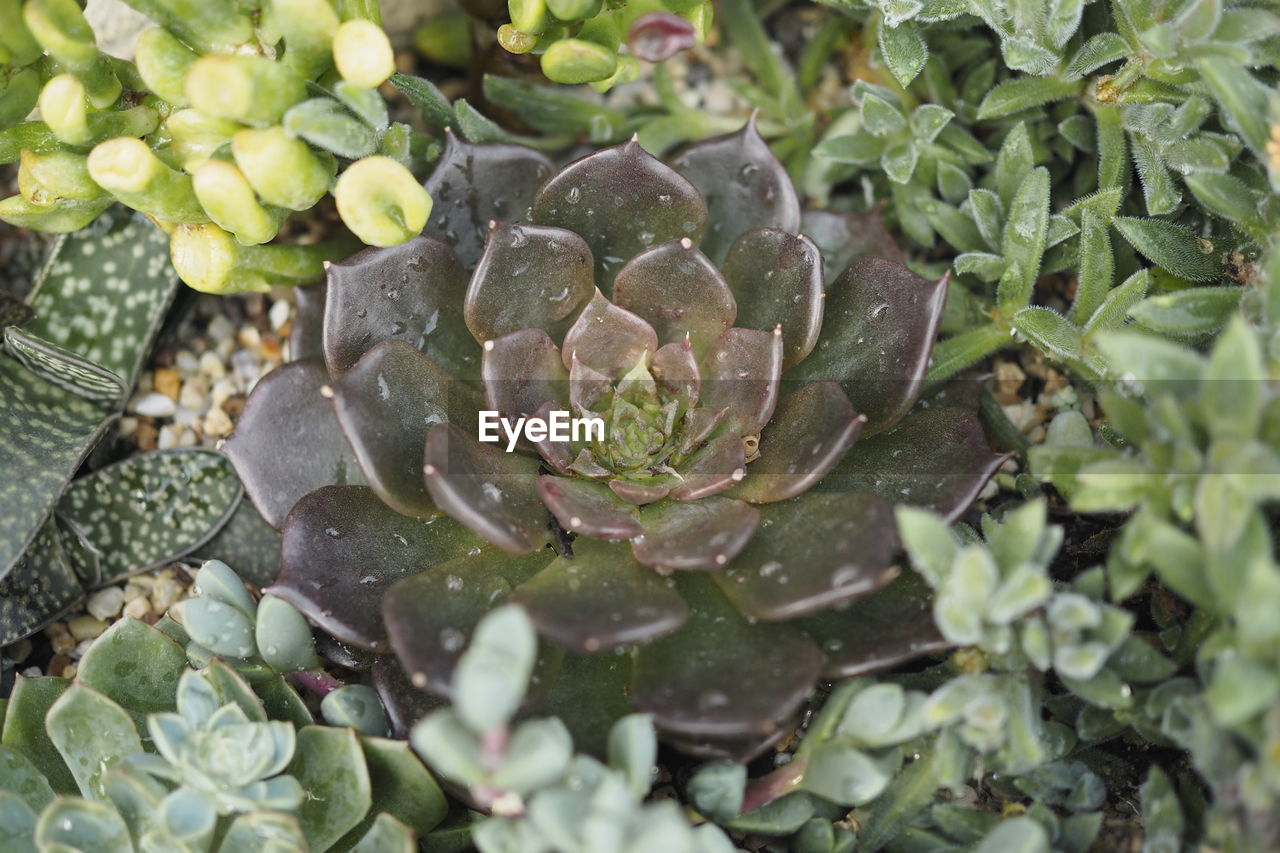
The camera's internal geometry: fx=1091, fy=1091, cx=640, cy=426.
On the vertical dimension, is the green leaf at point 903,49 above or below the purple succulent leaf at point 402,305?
above

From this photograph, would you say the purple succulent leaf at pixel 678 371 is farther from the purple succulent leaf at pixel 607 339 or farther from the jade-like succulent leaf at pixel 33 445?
the jade-like succulent leaf at pixel 33 445

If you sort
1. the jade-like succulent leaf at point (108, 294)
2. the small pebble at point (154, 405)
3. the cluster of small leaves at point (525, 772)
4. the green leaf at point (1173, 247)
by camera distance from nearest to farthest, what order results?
the cluster of small leaves at point (525, 772) → the green leaf at point (1173, 247) → the jade-like succulent leaf at point (108, 294) → the small pebble at point (154, 405)

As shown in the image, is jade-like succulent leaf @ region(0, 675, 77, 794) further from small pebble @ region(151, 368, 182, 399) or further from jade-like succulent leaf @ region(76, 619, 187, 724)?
small pebble @ region(151, 368, 182, 399)

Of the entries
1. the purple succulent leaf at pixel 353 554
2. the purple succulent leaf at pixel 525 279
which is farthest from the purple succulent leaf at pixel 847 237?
the purple succulent leaf at pixel 353 554

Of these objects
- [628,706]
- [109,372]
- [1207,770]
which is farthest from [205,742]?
[1207,770]

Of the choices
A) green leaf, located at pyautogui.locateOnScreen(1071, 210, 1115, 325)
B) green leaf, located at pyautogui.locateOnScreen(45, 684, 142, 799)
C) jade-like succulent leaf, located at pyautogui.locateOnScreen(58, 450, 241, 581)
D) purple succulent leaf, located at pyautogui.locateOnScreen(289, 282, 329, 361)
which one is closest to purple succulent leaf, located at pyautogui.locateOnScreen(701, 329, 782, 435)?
green leaf, located at pyautogui.locateOnScreen(1071, 210, 1115, 325)

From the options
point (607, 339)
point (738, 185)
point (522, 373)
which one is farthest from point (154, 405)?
point (738, 185)

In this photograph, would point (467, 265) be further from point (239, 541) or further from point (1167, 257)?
point (1167, 257)
